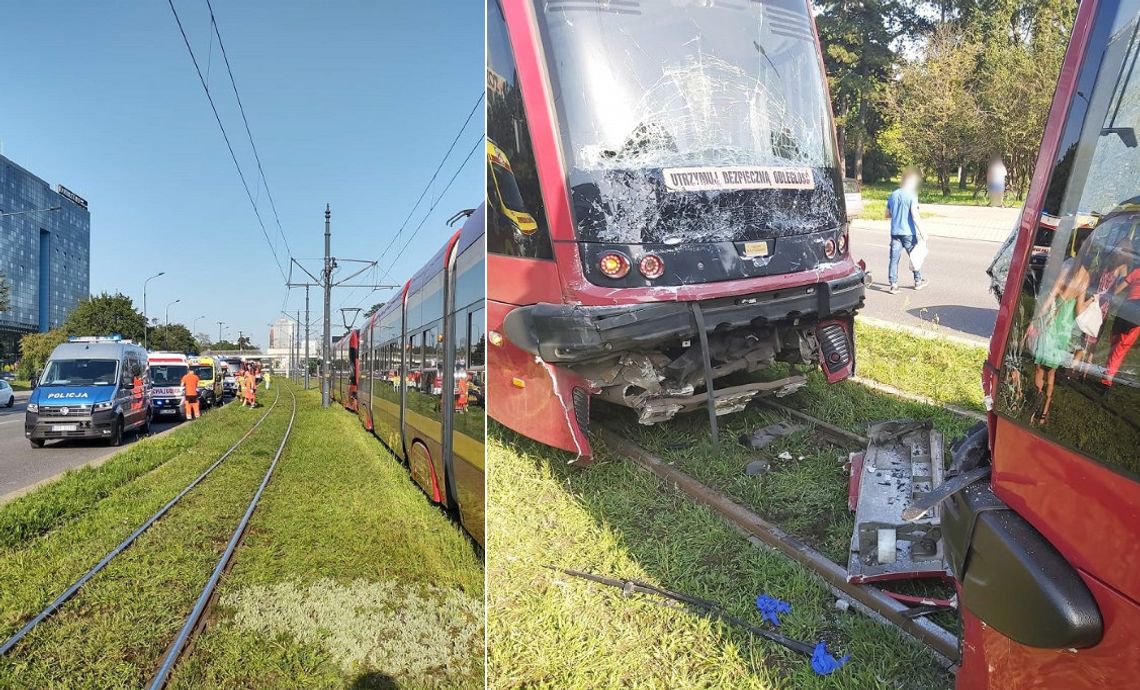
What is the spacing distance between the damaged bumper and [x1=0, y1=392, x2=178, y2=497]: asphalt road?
75.5 inches

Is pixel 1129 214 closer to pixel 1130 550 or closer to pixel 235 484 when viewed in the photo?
pixel 1130 550

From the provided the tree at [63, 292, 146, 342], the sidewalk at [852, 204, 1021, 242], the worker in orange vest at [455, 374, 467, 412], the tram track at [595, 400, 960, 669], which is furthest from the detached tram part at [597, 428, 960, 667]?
the sidewalk at [852, 204, 1021, 242]

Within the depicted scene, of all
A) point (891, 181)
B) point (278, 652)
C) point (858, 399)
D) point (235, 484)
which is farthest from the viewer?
point (891, 181)

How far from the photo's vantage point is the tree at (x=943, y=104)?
4.37 m

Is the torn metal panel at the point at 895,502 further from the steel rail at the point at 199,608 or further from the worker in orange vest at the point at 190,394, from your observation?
the worker in orange vest at the point at 190,394

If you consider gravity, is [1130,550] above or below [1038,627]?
above

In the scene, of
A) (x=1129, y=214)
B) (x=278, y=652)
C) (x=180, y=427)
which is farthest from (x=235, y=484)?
(x=1129, y=214)

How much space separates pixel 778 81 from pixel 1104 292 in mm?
2693

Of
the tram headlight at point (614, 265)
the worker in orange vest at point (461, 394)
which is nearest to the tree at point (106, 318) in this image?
the worker in orange vest at point (461, 394)

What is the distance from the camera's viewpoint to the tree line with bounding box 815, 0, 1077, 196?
375cm

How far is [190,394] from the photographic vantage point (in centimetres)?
237

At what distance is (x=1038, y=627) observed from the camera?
145cm

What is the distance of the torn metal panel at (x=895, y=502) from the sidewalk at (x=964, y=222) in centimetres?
185

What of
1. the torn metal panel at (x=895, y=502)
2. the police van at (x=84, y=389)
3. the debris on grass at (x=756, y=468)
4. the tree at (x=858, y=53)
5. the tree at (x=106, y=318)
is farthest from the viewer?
the tree at (x=858, y=53)
